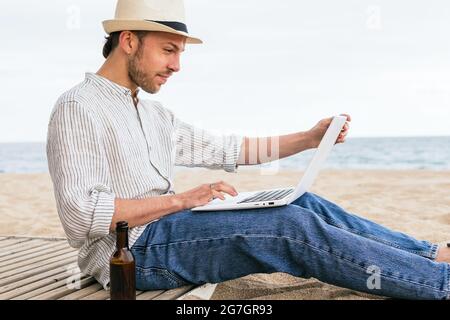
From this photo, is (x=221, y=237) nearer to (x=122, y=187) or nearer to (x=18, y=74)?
(x=122, y=187)

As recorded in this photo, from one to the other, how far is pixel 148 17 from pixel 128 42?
0.14 meters

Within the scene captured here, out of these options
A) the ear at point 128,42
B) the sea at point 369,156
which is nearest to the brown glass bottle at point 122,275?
the ear at point 128,42

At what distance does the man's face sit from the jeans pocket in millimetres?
783

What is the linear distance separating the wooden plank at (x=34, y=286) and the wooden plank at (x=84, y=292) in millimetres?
251

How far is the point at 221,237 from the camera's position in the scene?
87.5 inches

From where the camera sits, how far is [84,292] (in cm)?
246

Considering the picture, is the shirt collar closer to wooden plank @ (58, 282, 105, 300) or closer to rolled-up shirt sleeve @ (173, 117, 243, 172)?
rolled-up shirt sleeve @ (173, 117, 243, 172)

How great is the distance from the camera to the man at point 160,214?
2105mm

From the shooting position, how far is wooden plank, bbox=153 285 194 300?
7.61 feet

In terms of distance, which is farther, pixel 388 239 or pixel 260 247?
pixel 388 239

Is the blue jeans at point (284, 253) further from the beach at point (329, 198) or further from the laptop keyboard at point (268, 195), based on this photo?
the beach at point (329, 198)

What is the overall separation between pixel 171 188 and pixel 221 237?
0.46 meters

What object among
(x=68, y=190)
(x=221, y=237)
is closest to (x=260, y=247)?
(x=221, y=237)

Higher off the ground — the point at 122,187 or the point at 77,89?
the point at 77,89
